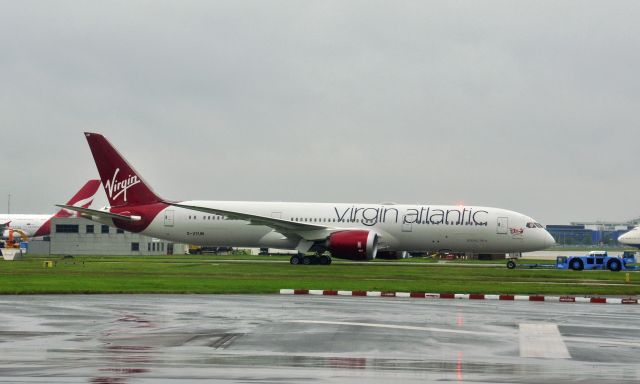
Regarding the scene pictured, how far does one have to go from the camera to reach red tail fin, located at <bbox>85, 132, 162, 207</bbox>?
224 ft

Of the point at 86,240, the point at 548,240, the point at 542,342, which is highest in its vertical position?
the point at 86,240

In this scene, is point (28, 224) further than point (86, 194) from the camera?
No

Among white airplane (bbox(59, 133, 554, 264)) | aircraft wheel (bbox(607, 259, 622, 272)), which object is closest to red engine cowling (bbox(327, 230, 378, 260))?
white airplane (bbox(59, 133, 554, 264))

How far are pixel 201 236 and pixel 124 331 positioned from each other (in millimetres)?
47921

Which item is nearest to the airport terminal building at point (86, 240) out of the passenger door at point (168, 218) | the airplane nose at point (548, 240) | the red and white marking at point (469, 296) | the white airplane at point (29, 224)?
the white airplane at point (29, 224)

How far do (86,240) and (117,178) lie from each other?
33.9 metres

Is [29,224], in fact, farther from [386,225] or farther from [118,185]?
[386,225]

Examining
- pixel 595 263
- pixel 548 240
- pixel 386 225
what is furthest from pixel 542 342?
pixel 595 263

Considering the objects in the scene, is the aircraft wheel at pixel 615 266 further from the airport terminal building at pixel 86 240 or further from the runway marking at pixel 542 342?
the airport terminal building at pixel 86 240

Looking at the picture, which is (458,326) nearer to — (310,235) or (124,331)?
(124,331)

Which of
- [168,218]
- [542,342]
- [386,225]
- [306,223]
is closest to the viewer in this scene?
[542,342]

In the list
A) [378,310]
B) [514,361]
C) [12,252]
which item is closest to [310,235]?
[12,252]

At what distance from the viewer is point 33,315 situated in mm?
23547

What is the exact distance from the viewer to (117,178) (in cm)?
6850
